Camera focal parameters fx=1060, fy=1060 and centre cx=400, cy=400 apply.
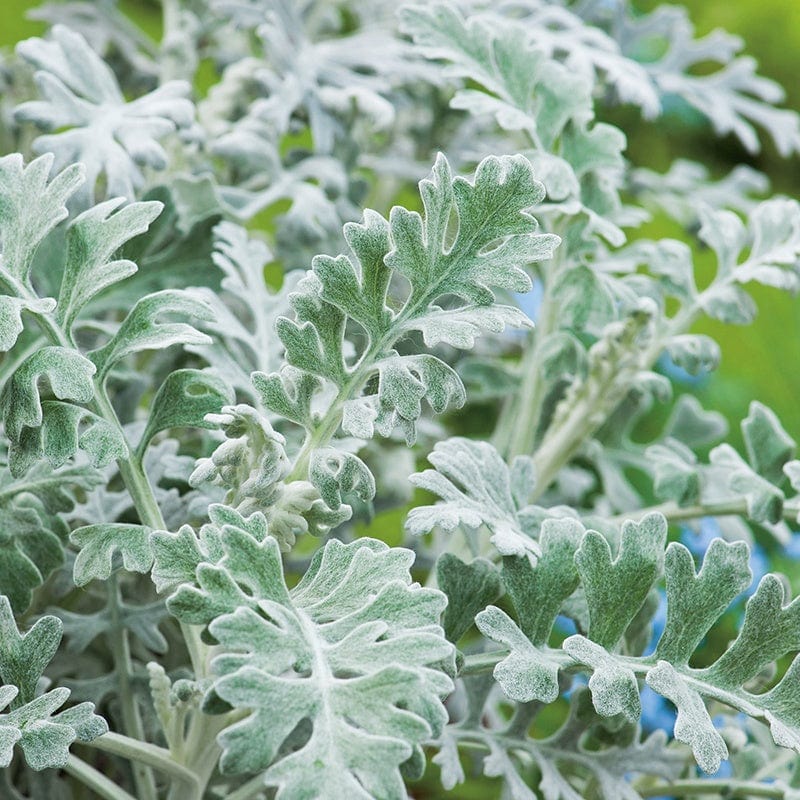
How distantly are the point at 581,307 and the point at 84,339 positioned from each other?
0.31 meters

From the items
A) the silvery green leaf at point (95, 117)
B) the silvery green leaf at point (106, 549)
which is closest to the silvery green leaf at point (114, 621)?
the silvery green leaf at point (106, 549)

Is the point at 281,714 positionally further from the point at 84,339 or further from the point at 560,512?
the point at 84,339

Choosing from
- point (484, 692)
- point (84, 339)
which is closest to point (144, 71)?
point (84, 339)

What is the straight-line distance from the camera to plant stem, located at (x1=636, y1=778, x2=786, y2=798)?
53cm

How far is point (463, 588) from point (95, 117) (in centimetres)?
34

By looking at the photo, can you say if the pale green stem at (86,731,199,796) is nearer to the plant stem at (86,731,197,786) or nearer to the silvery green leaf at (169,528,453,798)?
the plant stem at (86,731,197,786)

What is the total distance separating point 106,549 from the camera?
442 mm

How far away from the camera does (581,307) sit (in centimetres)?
57

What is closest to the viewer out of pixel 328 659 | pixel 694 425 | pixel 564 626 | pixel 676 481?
pixel 328 659

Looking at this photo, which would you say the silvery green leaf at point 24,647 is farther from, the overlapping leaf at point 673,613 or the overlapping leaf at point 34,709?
the overlapping leaf at point 673,613

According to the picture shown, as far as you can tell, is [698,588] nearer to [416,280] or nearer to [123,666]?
[416,280]

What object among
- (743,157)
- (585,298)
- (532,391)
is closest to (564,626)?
(532,391)

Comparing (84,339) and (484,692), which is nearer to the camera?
(484,692)

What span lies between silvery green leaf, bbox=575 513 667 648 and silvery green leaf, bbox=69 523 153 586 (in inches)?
7.1
